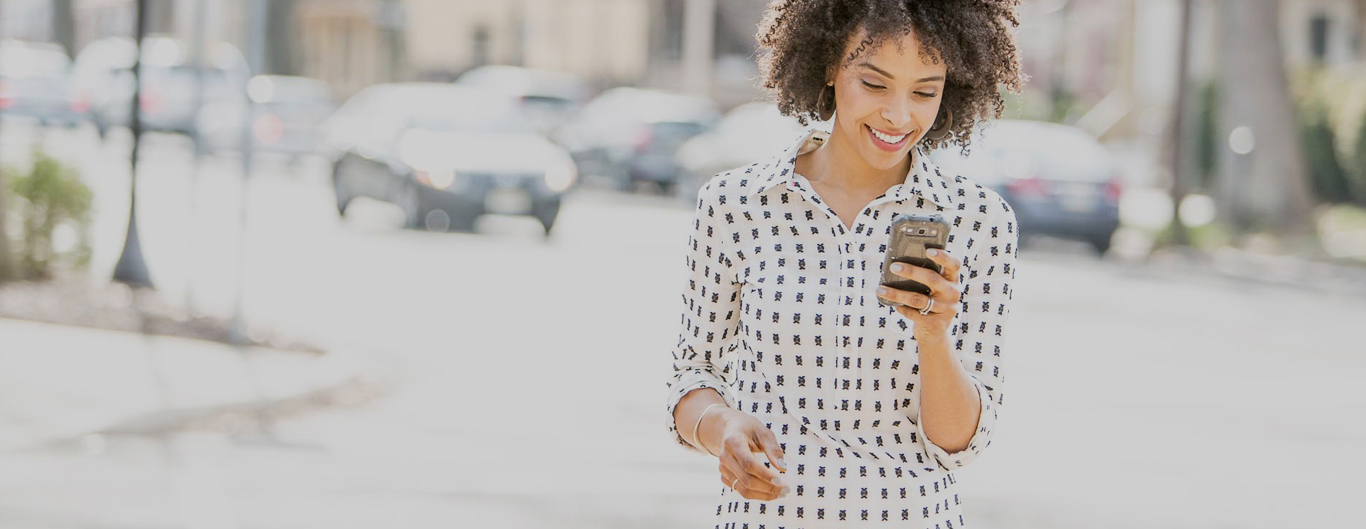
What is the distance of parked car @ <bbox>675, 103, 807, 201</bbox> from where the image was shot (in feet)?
86.1

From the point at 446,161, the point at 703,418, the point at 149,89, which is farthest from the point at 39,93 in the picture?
the point at 703,418

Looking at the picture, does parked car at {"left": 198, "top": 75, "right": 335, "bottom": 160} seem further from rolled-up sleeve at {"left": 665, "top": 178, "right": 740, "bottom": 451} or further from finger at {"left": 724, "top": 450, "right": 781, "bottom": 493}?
finger at {"left": 724, "top": 450, "right": 781, "bottom": 493}

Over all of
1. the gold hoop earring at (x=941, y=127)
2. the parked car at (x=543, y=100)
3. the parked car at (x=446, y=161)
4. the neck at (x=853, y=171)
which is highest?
→ the parked car at (x=543, y=100)

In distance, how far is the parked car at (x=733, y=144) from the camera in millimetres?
26250

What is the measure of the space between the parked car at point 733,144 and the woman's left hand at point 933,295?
A: 22.6 metres

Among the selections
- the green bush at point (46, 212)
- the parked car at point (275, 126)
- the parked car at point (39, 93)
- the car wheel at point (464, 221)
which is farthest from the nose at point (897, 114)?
the parked car at point (39, 93)

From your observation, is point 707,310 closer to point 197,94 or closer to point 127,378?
point 127,378

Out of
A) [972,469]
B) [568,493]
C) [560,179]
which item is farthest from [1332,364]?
[560,179]

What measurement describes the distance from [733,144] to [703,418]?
24.1 meters

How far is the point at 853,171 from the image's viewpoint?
121 inches

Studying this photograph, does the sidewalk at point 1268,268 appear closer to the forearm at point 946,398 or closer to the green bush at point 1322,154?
the green bush at point 1322,154

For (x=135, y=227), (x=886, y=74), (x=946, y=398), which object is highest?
(x=886, y=74)

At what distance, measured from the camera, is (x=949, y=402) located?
283 centimetres

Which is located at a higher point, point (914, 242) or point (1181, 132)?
point (1181, 132)
